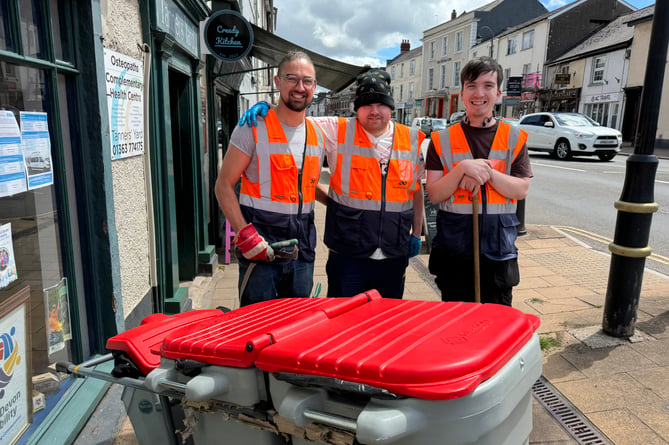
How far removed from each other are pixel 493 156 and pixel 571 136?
16777 millimetres

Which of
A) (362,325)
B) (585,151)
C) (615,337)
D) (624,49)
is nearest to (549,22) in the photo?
(624,49)

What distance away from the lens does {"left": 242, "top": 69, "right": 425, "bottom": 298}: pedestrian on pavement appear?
8.59 feet

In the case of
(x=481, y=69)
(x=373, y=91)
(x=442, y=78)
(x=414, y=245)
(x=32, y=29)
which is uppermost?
(x=442, y=78)

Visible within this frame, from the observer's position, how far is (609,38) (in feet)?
97.6

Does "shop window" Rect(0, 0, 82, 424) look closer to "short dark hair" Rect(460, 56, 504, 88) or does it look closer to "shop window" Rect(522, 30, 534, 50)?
"short dark hair" Rect(460, 56, 504, 88)

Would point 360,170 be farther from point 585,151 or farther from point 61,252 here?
point 585,151

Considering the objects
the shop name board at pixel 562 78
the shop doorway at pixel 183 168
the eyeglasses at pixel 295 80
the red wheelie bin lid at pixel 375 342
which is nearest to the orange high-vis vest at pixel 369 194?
the eyeglasses at pixel 295 80

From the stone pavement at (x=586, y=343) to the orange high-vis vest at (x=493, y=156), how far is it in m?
1.26

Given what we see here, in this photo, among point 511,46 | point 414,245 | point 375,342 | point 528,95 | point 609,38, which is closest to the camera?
point 375,342

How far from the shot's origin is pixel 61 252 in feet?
8.57

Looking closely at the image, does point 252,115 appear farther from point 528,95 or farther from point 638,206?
point 528,95

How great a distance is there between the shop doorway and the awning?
212cm

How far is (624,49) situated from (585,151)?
14416mm

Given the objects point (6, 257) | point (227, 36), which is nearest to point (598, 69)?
point (227, 36)
